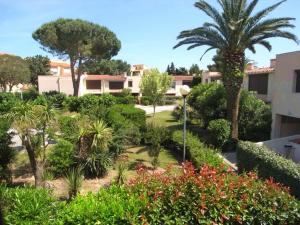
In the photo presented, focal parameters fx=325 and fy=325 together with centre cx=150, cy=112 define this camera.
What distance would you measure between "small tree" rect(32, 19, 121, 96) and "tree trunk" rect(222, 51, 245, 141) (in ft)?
80.3

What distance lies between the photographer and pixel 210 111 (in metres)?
22.7

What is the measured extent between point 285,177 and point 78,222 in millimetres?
6729

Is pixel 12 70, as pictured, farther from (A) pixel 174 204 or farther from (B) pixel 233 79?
(A) pixel 174 204

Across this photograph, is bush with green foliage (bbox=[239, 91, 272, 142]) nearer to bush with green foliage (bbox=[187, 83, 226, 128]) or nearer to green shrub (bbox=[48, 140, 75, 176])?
bush with green foliage (bbox=[187, 83, 226, 128])

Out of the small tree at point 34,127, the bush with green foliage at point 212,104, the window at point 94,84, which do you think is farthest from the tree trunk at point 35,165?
the window at point 94,84

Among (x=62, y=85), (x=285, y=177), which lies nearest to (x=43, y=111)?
(x=285, y=177)

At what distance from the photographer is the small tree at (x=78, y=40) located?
38.1 m

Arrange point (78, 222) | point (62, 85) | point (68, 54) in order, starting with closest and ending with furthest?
point (78, 222) → point (68, 54) → point (62, 85)

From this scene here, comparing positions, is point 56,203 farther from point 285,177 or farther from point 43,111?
point 285,177

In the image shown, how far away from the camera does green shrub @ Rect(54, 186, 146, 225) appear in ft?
19.3

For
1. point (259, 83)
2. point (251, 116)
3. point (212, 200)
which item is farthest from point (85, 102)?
point (212, 200)

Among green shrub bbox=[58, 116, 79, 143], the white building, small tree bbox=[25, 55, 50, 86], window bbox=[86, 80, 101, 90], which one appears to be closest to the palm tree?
green shrub bbox=[58, 116, 79, 143]

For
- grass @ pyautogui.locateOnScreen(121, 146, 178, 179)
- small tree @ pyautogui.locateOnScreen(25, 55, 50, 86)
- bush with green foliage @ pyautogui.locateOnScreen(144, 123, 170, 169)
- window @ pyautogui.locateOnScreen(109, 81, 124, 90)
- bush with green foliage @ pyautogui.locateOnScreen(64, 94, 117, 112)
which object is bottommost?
grass @ pyautogui.locateOnScreen(121, 146, 178, 179)

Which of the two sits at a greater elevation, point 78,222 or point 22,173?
point 78,222
